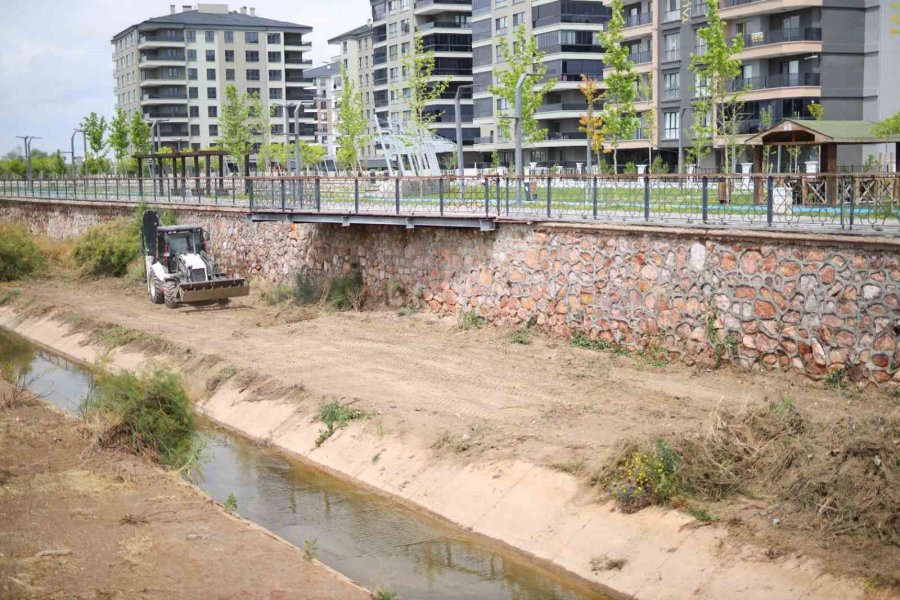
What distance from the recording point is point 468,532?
50.0 ft

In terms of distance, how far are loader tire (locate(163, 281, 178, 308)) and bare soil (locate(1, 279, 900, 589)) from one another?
149 inches

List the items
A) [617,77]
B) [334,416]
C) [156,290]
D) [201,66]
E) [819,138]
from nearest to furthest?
[334,416] < [819,138] < [156,290] < [617,77] < [201,66]

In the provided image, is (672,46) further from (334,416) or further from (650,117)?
(334,416)

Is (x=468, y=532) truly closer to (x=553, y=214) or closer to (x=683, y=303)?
(x=683, y=303)

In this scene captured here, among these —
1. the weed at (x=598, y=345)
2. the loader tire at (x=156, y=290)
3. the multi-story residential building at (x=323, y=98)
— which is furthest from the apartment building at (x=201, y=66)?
the weed at (x=598, y=345)

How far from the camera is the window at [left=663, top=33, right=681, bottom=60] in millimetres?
64613

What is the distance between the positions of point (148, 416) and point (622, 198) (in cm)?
1041

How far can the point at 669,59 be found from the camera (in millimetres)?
65312

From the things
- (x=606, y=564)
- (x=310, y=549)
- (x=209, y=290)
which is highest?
(x=209, y=290)

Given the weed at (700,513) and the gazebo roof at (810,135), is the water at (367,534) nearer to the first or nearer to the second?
the weed at (700,513)

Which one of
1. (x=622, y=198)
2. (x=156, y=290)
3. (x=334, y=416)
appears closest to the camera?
(x=334, y=416)

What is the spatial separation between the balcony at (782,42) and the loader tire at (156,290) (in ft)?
112

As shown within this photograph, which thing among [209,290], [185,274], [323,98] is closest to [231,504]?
[209,290]

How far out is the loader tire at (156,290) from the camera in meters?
34.2
